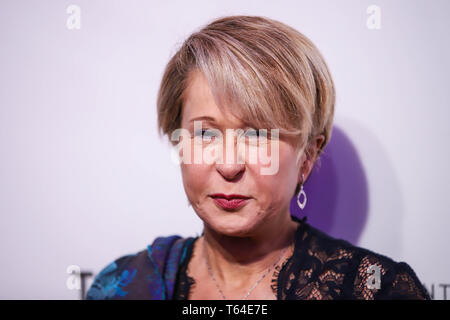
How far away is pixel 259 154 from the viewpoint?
0.88 m

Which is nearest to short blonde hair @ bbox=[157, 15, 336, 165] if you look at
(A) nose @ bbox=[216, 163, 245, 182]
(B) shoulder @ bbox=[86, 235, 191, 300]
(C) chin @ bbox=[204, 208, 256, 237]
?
(A) nose @ bbox=[216, 163, 245, 182]

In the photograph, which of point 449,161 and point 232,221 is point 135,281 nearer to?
point 232,221

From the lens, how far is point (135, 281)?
1073 mm

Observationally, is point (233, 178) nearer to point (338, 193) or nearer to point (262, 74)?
point (262, 74)

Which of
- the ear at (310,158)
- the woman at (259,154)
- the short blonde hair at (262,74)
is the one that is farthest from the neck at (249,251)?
the short blonde hair at (262,74)

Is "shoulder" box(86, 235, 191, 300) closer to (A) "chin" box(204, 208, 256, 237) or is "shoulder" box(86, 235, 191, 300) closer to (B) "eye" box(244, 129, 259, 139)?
(A) "chin" box(204, 208, 256, 237)

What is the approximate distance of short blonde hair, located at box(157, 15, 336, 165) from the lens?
33.7 inches

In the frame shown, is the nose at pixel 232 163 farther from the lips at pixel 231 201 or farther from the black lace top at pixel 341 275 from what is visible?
the black lace top at pixel 341 275

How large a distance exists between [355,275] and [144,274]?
569 mm

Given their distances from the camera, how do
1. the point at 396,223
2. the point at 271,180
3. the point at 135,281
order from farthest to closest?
the point at 396,223
the point at 135,281
the point at 271,180

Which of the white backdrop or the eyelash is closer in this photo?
the eyelash

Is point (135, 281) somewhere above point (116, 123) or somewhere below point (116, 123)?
below
